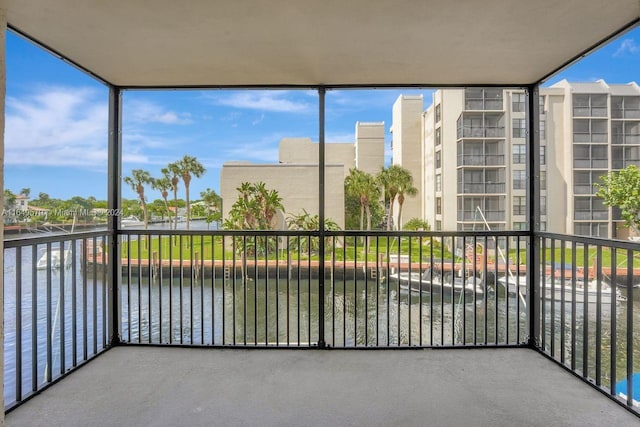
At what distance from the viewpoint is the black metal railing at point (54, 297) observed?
1.95m

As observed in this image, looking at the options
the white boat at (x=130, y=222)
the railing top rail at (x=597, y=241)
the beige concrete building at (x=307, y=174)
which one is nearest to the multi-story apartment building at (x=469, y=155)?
the beige concrete building at (x=307, y=174)

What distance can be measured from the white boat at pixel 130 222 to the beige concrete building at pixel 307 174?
12.3m

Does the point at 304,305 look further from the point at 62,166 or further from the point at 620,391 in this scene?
the point at 620,391

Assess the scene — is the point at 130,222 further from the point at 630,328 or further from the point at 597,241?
the point at 630,328

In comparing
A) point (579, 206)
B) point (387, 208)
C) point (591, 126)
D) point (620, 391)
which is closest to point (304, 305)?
point (387, 208)

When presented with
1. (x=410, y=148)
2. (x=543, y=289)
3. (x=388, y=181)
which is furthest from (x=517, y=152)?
(x=543, y=289)

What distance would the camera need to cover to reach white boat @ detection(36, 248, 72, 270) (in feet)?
7.34

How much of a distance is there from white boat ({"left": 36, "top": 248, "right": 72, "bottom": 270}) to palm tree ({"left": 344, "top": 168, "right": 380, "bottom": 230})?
46.7ft

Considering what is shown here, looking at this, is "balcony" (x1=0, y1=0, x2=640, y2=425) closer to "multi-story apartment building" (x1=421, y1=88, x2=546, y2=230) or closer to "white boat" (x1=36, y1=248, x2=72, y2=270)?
"white boat" (x1=36, y1=248, x2=72, y2=270)

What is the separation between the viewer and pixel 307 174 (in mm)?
17109

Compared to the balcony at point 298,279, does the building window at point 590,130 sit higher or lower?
higher

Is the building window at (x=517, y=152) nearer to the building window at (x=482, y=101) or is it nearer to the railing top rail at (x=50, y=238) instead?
the building window at (x=482, y=101)

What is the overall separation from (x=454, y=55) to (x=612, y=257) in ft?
5.01

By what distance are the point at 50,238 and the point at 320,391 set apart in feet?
6.22
